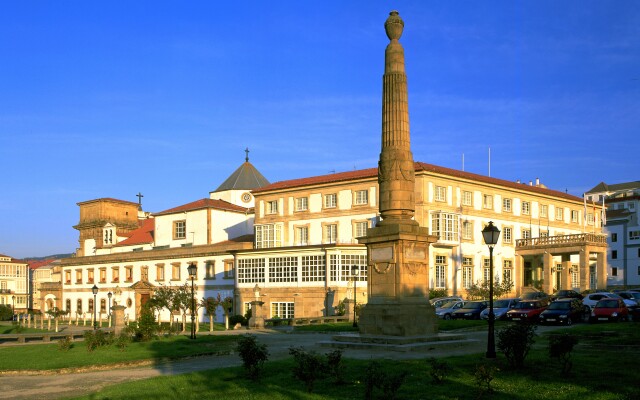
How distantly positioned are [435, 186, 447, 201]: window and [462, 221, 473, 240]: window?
303 cm

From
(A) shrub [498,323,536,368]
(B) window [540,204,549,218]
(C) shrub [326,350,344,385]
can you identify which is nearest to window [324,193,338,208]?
(B) window [540,204,549,218]

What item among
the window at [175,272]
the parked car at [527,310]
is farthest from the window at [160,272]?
the parked car at [527,310]

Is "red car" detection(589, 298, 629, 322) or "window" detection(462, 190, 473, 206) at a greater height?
"window" detection(462, 190, 473, 206)

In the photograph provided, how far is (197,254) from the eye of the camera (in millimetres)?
67875

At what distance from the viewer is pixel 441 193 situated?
59.2m

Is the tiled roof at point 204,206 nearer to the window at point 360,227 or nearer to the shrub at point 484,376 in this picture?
the window at point 360,227

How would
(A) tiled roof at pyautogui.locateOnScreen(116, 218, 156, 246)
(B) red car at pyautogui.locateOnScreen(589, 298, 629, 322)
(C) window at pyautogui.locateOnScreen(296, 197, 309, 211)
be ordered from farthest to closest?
(A) tiled roof at pyautogui.locateOnScreen(116, 218, 156, 246) → (C) window at pyautogui.locateOnScreen(296, 197, 309, 211) → (B) red car at pyautogui.locateOnScreen(589, 298, 629, 322)

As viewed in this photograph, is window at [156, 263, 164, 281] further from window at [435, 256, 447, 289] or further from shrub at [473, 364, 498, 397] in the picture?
shrub at [473, 364, 498, 397]

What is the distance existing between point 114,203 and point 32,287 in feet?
175

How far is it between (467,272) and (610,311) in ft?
79.0

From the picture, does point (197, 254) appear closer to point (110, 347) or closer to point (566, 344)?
point (110, 347)

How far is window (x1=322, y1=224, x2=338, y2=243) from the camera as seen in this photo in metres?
62.7

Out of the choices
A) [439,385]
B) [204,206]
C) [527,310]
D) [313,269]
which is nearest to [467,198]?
[313,269]

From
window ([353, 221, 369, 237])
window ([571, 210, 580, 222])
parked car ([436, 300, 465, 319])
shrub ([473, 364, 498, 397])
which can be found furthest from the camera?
window ([571, 210, 580, 222])
